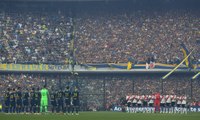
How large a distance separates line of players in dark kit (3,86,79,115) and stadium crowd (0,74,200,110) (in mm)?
9390

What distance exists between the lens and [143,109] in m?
61.0

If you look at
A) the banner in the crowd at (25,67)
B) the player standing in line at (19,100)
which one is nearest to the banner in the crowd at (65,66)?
the banner in the crowd at (25,67)

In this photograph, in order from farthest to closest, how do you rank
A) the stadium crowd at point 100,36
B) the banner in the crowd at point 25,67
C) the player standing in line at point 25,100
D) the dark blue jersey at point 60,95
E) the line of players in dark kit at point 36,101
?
the stadium crowd at point 100,36
the banner in the crowd at point 25,67
the player standing in line at point 25,100
the dark blue jersey at point 60,95
the line of players in dark kit at point 36,101

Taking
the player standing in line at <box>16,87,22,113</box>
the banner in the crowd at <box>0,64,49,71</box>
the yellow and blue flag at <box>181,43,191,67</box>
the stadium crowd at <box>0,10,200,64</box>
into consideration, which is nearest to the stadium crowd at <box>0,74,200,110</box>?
the banner in the crowd at <box>0,64,49,71</box>

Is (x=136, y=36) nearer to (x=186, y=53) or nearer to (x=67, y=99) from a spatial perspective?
(x=186, y=53)

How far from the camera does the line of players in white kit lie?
5881 centimetres

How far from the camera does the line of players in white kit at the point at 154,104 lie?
5881 cm

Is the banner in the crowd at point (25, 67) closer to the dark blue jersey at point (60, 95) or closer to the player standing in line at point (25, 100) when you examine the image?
the player standing in line at point (25, 100)

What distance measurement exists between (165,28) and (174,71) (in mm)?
8617

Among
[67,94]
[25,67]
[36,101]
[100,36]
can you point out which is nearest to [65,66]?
[25,67]

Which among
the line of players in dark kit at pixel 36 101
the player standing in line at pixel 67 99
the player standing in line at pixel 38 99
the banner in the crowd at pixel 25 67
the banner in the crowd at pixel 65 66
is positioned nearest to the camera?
the player standing in line at pixel 67 99

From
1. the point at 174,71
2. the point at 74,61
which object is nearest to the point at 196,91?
the point at 174,71

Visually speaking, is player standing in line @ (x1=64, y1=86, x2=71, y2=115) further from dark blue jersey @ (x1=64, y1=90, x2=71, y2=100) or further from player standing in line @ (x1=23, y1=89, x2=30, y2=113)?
player standing in line @ (x1=23, y1=89, x2=30, y2=113)

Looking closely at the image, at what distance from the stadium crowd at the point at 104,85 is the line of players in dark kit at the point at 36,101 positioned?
9390 millimetres
